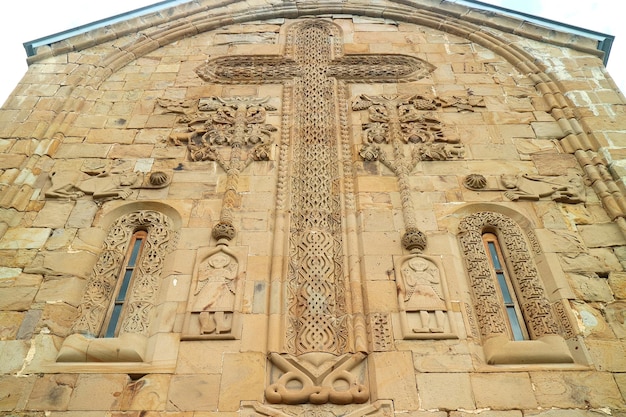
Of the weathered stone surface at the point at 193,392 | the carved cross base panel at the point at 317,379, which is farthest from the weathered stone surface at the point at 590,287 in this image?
the weathered stone surface at the point at 193,392

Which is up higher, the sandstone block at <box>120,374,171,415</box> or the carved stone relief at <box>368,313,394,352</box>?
the carved stone relief at <box>368,313,394,352</box>

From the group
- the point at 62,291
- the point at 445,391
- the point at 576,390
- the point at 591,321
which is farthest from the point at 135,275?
the point at 591,321

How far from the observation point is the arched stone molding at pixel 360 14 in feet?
26.0

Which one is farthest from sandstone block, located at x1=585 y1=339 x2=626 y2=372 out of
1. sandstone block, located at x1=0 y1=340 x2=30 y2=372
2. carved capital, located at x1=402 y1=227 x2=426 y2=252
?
sandstone block, located at x1=0 y1=340 x2=30 y2=372

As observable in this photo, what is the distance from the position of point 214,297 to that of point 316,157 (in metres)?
2.66

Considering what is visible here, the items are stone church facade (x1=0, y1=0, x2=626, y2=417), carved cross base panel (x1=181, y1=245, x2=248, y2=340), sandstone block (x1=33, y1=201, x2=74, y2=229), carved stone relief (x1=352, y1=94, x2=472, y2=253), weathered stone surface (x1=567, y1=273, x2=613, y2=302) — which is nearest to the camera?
stone church facade (x1=0, y1=0, x2=626, y2=417)

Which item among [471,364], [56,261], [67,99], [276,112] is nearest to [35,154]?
[67,99]

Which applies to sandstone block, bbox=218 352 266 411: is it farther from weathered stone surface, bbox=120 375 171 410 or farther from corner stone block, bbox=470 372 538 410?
corner stone block, bbox=470 372 538 410

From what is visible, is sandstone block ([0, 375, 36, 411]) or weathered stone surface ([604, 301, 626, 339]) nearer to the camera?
sandstone block ([0, 375, 36, 411])

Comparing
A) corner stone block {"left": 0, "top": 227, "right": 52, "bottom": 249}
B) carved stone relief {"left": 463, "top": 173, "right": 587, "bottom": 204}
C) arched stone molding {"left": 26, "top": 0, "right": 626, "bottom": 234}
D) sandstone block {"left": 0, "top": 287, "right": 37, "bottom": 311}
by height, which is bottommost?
sandstone block {"left": 0, "top": 287, "right": 37, "bottom": 311}

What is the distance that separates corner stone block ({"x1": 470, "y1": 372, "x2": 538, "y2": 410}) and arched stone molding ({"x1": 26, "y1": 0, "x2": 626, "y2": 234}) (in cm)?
368

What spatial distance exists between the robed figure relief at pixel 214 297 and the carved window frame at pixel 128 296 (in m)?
0.48

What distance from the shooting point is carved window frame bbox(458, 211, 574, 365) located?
5.19 m

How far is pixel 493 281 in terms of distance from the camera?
5977mm
